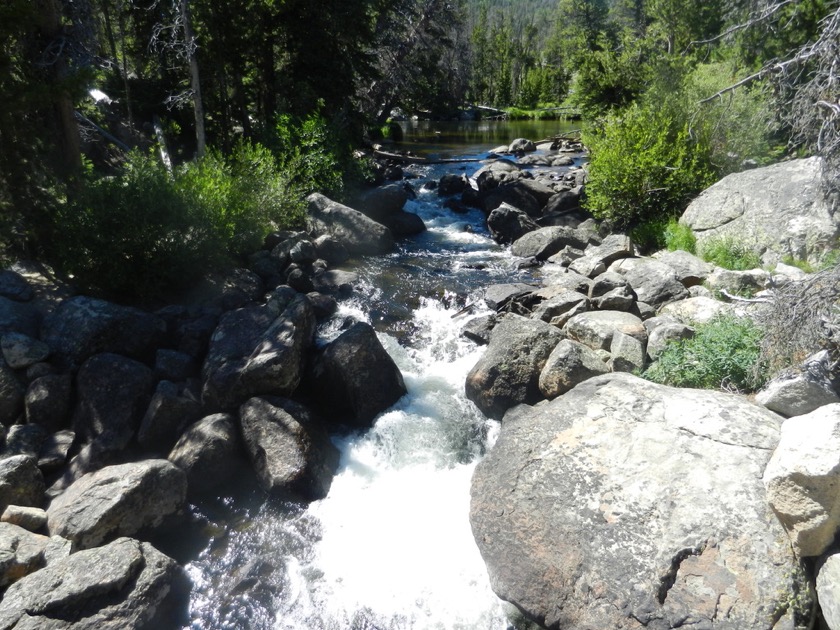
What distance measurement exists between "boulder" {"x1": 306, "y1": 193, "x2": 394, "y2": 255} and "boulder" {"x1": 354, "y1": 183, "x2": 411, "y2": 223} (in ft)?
7.01

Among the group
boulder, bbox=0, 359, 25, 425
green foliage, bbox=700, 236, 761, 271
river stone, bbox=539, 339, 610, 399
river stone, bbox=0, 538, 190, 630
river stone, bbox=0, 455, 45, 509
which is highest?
green foliage, bbox=700, 236, 761, 271

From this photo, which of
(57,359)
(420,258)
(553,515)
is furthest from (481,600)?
(420,258)

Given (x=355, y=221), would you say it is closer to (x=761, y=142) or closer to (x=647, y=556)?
(x=761, y=142)

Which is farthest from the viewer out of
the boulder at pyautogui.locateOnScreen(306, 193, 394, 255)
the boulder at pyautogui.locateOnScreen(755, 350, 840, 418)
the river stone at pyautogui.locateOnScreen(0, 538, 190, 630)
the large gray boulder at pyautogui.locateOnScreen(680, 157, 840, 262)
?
the boulder at pyautogui.locateOnScreen(306, 193, 394, 255)

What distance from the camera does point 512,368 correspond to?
9625 millimetres

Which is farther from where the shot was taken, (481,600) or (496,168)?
(496,168)

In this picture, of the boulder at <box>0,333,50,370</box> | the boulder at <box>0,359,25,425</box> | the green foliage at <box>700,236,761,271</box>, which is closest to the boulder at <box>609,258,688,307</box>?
the green foliage at <box>700,236,761,271</box>

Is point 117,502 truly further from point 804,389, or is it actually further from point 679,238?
point 679,238

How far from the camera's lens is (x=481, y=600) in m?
6.98

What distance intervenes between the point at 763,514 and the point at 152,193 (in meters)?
11.8

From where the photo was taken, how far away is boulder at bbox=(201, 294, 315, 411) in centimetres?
944

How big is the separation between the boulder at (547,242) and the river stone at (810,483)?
11.2 meters

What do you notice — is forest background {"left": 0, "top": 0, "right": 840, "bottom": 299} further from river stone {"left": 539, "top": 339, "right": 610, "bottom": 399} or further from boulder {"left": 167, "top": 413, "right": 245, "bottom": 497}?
river stone {"left": 539, "top": 339, "right": 610, "bottom": 399}

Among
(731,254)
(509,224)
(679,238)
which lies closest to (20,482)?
(731,254)
